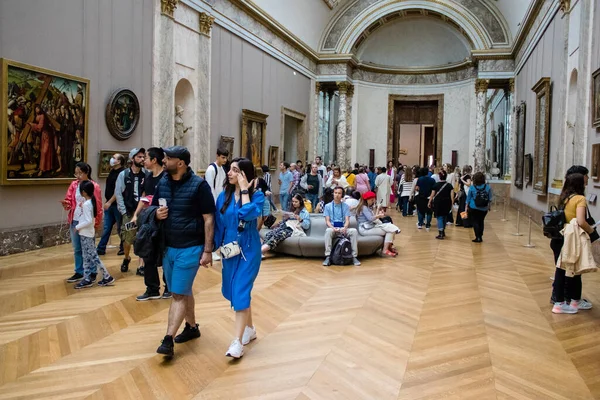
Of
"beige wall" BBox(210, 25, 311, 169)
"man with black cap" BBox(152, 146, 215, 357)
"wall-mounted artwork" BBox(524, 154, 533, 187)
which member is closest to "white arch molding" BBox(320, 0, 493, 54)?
"beige wall" BBox(210, 25, 311, 169)

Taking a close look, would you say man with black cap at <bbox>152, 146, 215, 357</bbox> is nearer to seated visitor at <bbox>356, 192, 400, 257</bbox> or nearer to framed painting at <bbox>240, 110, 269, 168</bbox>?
seated visitor at <bbox>356, 192, 400, 257</bbox>

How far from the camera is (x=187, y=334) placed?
4590 millimetres

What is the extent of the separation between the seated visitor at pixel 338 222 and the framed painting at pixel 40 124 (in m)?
4.72

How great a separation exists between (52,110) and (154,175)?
4116 mm

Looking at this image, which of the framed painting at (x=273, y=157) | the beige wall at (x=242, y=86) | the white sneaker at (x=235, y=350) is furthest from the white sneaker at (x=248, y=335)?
the framed painting at (x=273, y=157)

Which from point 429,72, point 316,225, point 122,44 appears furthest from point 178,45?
point 429,72

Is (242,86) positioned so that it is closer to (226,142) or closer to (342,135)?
(226,142)

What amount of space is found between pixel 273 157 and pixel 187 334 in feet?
49.0

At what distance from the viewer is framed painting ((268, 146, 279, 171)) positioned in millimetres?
19003

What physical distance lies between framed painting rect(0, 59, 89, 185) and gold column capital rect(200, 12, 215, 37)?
4.99 metres

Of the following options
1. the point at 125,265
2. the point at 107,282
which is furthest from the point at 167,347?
the point at 125,265

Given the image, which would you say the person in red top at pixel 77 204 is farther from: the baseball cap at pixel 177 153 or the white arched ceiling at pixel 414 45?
the white arched ceiling at pixel 414 45

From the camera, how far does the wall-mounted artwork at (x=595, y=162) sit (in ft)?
28.0

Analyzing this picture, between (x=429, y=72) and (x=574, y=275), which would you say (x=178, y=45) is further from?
(x=429, y=72)
